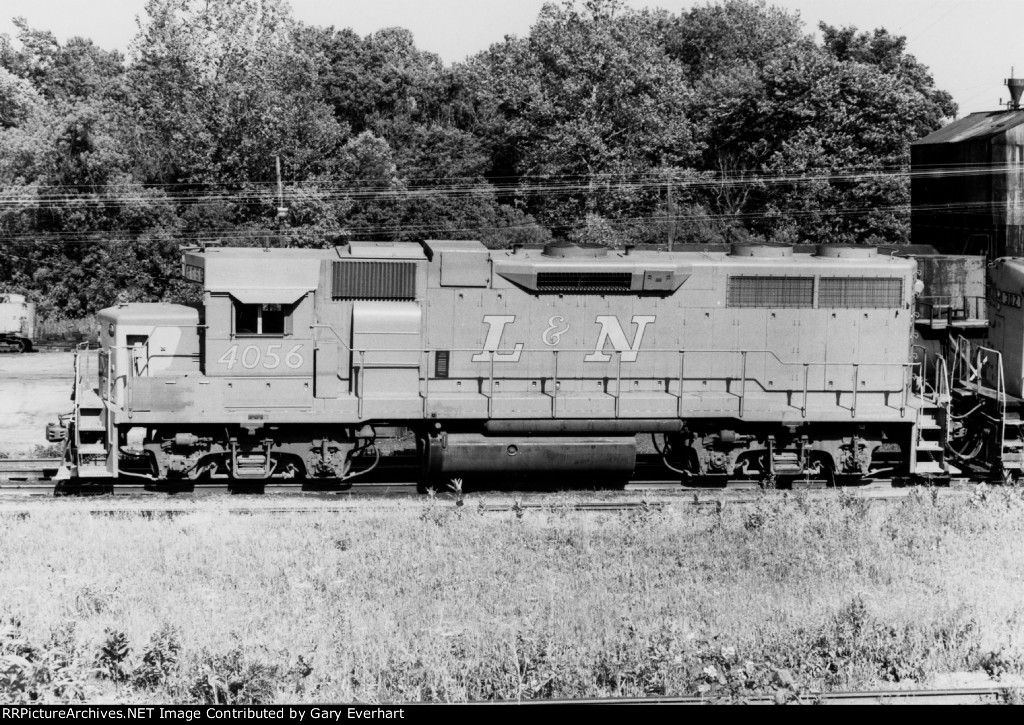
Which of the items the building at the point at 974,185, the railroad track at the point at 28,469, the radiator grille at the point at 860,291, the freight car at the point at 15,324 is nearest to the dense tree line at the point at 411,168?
the freight car at the point at 15,324

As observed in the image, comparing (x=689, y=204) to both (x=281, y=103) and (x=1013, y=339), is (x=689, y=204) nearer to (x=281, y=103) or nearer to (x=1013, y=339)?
(x=281, y=103)

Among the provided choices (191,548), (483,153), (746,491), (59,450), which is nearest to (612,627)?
(191,548)

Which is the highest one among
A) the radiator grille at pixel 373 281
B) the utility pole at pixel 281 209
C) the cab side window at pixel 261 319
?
the utility pole at pixel 281 209

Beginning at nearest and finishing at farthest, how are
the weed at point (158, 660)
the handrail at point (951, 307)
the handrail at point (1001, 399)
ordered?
the weed at point (158, 660), the handrail at point (1001, 399), the handrail at point (951, 307)

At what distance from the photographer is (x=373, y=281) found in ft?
45.8

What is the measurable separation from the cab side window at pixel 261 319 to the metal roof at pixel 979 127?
17763 millimetres

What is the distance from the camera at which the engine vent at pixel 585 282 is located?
46.4ft

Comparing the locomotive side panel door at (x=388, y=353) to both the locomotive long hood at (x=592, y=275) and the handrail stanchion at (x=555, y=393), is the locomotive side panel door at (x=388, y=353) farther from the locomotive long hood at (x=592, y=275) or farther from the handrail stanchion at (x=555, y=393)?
the handrail stanchion at (x=555, y=393)

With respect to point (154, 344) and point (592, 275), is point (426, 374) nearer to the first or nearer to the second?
point (592, 275)

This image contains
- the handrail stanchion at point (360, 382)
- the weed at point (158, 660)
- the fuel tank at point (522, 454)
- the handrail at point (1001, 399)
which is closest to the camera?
the weed at point (158, 660)

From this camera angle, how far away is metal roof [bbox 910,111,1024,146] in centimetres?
2483

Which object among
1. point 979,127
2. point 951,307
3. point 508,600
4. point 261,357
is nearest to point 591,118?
point 979,127

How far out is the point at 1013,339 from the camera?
51.6 feet

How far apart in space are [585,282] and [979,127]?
15980 millimetres
